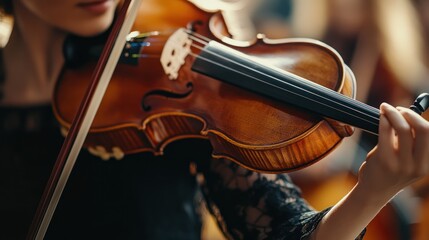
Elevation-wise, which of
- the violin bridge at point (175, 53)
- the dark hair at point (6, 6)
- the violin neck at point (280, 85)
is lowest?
the dark hair at point (6, 6)

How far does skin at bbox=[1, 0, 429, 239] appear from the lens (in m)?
0.54

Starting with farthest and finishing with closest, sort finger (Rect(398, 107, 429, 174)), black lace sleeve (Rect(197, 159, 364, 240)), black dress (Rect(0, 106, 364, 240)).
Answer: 1. black dress (Rect(0, 106, 364, 240))
2. black lace sleeve (Rect(197, 159, 364, 240))
3. finger (Rect(398, 107, 429, 174))

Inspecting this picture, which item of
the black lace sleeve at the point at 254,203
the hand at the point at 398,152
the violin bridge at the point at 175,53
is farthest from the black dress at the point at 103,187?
the hand at the point at 398,152

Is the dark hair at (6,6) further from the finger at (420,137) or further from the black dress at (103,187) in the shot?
the finger at (420,137)

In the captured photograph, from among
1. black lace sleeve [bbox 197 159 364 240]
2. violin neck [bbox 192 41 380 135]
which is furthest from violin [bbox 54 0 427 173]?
black lace sleeve [bbox 197 159 364 240]

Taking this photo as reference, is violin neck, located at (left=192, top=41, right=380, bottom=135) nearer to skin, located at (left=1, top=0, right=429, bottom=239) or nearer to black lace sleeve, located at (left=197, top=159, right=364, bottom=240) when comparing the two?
skin, located at (left=1, top=0, right=429, bottom=239)

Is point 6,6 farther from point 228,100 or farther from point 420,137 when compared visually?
point 420,137

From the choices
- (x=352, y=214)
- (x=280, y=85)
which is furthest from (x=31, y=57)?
(x=352, y=214)

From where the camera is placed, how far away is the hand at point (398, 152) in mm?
537

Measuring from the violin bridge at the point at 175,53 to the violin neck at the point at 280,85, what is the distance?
59 mm

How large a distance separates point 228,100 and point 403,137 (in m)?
0.25

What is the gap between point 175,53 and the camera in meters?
0.79

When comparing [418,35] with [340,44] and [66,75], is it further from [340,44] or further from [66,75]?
[66,75]

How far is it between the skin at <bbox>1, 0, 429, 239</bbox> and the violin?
44mm
